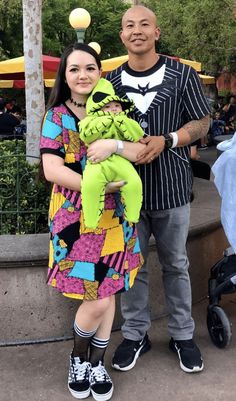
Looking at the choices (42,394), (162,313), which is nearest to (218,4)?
(162,313)

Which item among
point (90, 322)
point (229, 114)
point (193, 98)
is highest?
point (193, 98)

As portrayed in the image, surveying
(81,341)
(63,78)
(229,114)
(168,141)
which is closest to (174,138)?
(168,141)

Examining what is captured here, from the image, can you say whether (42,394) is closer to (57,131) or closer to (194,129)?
(57,131)

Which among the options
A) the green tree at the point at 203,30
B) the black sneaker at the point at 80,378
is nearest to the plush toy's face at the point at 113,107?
the black sneaker at the point at 80,378

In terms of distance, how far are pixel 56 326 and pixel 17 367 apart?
0.41m

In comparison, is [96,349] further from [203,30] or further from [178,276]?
[203,30]

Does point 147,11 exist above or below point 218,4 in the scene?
below

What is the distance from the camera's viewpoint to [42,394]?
2.87 m

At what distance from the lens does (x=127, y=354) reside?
312 cm

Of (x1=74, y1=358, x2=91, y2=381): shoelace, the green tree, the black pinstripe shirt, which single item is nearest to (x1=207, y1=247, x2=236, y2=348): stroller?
the black pinstripe shirt

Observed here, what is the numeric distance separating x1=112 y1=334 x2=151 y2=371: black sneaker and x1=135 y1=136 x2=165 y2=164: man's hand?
1167 millimetres

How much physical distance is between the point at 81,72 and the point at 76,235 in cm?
77

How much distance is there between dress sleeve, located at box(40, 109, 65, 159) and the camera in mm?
2523

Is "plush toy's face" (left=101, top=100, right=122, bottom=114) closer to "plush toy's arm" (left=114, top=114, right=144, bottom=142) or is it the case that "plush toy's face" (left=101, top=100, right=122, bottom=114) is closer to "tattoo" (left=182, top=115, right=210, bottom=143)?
"plush toy's arm" (left=114, top=114, right=144, bottom=142)
